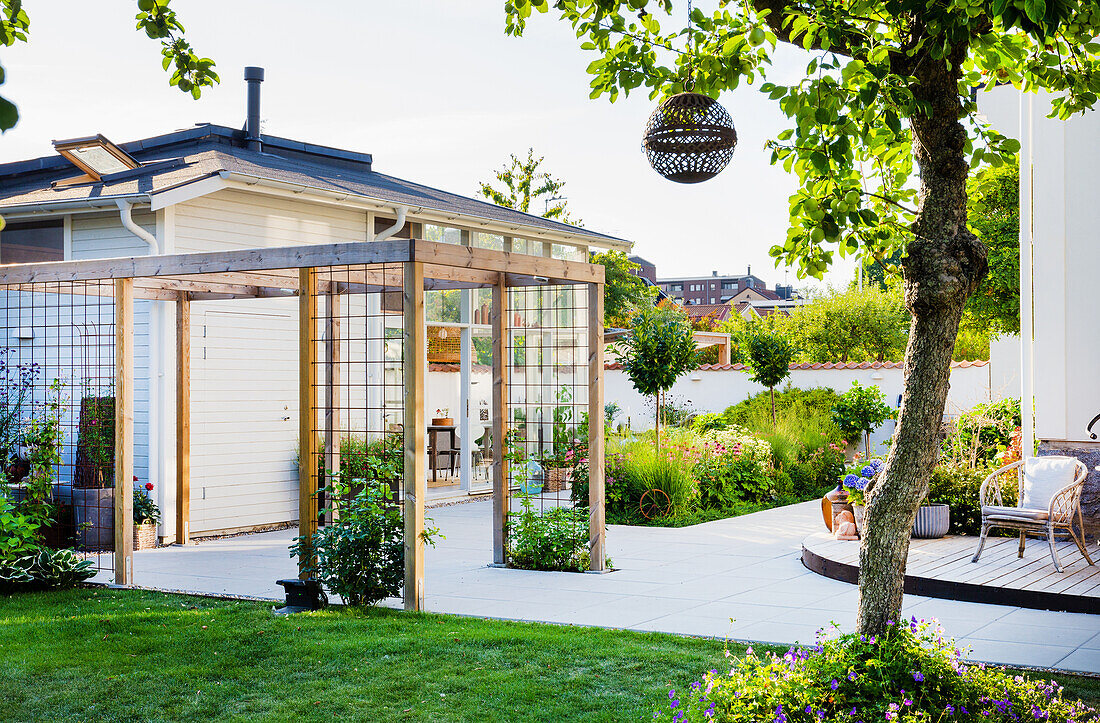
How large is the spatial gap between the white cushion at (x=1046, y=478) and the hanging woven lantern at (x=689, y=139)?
3.90m

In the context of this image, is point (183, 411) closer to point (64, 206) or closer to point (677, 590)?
point (64, 206)

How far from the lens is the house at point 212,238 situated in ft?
31.8

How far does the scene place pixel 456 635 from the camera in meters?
5.76

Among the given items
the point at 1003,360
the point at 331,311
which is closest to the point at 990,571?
the point at 331,311

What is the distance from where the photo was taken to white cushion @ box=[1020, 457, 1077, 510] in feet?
26.3

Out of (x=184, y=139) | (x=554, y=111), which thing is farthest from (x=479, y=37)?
(x=554, y=111)

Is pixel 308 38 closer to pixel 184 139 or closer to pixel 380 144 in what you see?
pixel 184 139

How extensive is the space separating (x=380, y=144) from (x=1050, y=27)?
24520 millimetres

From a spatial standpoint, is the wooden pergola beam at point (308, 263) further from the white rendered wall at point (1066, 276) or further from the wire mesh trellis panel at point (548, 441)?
the white rendered wall at point (1066, 276)

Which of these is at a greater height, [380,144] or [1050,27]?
[380,144]

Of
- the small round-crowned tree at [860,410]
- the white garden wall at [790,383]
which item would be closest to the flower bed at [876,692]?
the small round-crowned tree at [860,410]

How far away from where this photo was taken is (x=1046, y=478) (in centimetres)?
813

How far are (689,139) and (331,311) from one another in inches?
120

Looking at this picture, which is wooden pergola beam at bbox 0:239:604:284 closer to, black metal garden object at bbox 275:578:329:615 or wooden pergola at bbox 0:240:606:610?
wooden pergola at bbox 0:240:606:610
